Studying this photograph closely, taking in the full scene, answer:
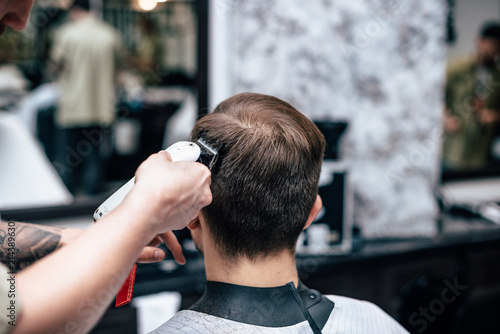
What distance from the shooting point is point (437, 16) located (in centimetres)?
275

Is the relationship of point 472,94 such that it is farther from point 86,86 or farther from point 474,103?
point 86,86

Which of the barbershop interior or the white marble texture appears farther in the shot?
the white marble texture

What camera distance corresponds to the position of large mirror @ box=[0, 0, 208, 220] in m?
3.03

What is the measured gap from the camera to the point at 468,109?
402 centimetres

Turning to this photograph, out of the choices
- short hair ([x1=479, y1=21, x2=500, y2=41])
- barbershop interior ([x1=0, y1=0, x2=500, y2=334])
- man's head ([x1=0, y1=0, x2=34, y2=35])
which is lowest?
barbershop interior ([x1=0, y1=0, x2=500, y2=334])

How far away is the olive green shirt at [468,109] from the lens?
12.8 feet

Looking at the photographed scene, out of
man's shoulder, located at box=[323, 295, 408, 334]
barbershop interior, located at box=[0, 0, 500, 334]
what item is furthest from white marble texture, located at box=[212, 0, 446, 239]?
man's shoulder, located at box=[323, 295, 408, 334]

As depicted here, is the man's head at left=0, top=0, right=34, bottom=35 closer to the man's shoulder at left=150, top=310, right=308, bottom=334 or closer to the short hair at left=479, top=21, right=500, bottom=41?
the man's shoulder at left=150, top=310, right=308, bottom=334

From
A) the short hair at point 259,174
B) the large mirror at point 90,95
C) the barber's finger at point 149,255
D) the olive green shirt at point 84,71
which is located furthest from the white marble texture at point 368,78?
the olive green shirt at point 84,71

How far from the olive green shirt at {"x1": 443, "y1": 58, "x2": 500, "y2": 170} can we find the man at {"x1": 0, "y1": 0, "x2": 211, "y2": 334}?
353 centimetres

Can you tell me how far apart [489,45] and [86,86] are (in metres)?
3.42

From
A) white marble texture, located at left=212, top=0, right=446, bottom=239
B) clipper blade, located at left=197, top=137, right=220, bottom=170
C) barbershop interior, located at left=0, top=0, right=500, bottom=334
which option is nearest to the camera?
clipper blade, located at left=197, top=137, right=220, bottom=170

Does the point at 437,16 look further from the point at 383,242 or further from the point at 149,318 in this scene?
the point at 149,318

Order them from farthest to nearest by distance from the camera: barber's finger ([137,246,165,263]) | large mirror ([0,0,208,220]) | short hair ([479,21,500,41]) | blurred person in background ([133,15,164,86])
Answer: blurred person in background ([133,15,164,86])
short hair ([479,21,500,41])
large mirror ([0,0,208,220])
barber's finger ([137,246,165,263])
